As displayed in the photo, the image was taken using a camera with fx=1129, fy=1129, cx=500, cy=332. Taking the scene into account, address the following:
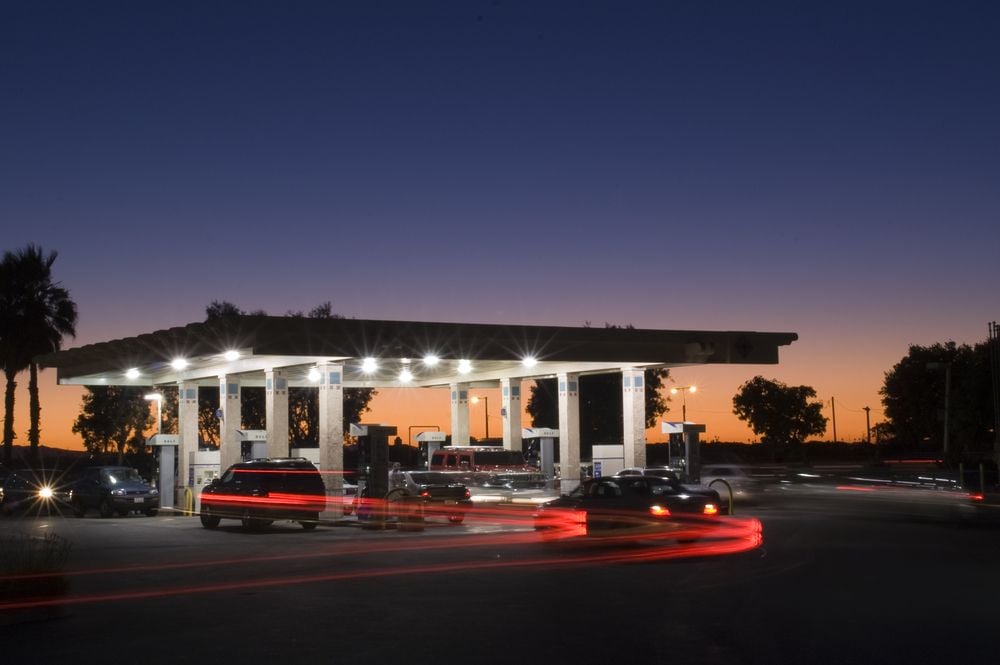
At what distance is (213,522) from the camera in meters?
28.9

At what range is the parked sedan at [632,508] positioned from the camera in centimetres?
2122

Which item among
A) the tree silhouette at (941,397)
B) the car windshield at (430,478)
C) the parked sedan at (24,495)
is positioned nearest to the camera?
the car windshield at (430,478)

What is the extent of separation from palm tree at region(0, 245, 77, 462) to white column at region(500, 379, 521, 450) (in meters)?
22.8

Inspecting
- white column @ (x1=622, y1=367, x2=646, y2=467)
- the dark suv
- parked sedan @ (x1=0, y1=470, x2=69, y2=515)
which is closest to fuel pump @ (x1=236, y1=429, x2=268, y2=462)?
the dark suv

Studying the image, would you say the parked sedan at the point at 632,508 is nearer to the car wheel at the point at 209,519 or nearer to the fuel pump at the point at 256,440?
the car wheel at the point at 209,519

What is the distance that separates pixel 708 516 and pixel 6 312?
134 feet

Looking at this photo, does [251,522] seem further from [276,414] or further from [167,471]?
[167,471]

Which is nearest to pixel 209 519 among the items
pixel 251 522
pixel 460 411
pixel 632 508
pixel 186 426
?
pixel 251 522

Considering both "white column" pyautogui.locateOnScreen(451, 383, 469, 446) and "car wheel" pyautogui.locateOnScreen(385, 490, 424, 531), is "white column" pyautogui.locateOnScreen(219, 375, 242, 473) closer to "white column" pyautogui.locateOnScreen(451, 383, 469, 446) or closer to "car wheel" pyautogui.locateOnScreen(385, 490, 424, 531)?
"car wheel" pyautogui.locateOnScreen(385, 490, 424, 531)

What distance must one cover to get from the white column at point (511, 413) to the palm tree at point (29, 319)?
74.8ft

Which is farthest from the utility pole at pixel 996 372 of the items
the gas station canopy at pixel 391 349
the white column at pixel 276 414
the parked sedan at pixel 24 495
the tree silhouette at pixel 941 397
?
the parked sedan at pixel 24 495

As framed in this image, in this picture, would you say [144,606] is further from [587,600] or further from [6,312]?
[6,312]

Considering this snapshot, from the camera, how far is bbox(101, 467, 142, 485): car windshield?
3534cm

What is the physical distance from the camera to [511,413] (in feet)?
144
